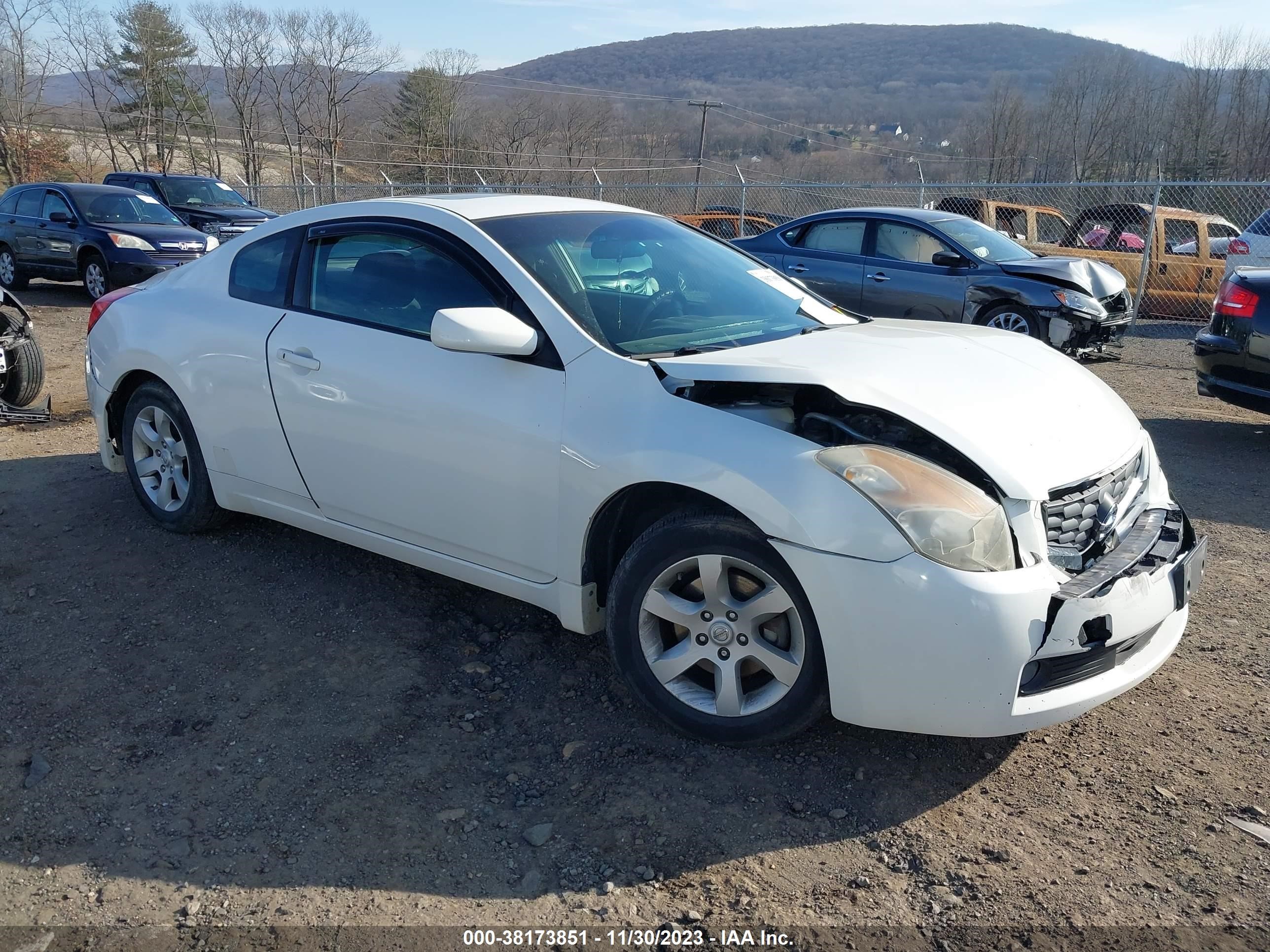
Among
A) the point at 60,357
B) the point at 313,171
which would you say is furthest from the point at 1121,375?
the point at 313,171

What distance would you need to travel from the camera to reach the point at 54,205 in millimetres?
13781

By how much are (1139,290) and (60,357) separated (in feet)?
44.0

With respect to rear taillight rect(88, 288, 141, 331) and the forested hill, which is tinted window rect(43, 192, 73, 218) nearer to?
rear taillight rect(88, 288, 141, 331)

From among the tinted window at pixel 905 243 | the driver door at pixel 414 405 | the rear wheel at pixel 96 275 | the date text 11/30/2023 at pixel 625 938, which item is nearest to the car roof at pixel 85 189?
the rear wheel at pixel 96 275

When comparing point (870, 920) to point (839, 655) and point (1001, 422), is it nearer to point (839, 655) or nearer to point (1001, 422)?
point (839, 655)

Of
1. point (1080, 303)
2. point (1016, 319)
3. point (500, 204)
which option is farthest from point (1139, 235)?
point (500, 204)

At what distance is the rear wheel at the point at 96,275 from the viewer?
13188 millimetres

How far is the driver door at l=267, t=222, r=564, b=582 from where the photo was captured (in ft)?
10.7

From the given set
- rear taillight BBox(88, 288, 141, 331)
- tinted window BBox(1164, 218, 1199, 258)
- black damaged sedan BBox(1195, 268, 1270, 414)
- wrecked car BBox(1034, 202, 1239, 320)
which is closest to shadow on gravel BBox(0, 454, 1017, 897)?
rear taillight BBox(88, 288, 141, 331)

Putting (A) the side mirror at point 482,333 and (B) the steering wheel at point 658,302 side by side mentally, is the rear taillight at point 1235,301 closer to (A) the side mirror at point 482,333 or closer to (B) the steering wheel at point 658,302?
(B) the steering wheel at point 658,302

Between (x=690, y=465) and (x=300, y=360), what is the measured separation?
183 centimetres

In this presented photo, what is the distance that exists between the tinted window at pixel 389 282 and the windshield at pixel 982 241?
300 inches

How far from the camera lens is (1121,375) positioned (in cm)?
1016

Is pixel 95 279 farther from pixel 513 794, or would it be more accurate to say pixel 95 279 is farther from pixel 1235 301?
pixel 1235 301
